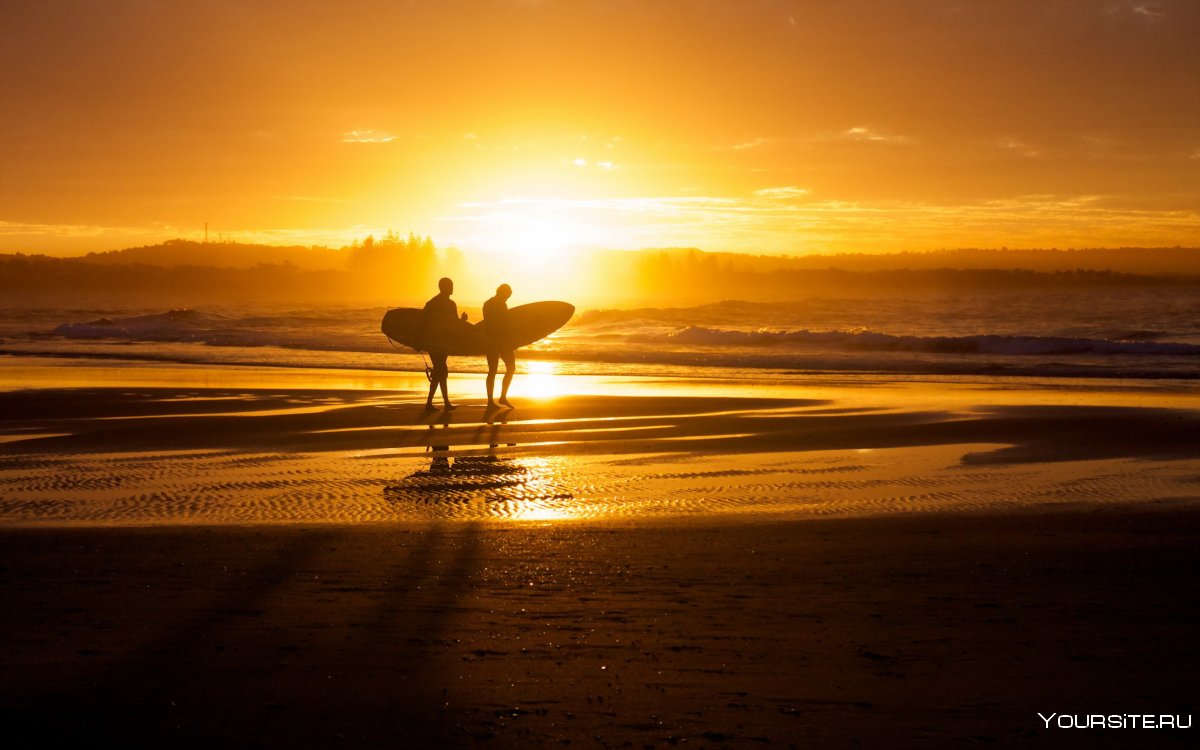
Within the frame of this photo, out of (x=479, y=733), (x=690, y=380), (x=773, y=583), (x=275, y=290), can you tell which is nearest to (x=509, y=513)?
(x=773, y=583)

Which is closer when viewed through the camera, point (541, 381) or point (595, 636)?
point (595, 636)

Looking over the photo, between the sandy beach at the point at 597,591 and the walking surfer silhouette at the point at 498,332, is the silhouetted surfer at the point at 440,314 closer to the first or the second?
the walking surfer silhouette at the point at 498,332

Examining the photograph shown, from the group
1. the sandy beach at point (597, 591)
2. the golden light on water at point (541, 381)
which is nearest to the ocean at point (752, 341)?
the golden light on water at point (541, 381)

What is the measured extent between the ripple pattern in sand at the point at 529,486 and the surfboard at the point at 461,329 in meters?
5.49

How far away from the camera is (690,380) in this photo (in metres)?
24.1

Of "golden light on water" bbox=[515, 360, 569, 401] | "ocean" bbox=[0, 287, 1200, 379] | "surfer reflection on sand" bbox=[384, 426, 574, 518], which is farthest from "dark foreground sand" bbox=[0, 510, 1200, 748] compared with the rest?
"ocean" bbox=[0, 287, 1200, 379]

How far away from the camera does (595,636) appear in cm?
494

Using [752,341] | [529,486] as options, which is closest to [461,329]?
[529,486]

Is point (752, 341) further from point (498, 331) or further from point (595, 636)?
point (595, 636)

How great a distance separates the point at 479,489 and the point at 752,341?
104 ft

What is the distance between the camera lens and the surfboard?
17.1m

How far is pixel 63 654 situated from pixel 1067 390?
2006cm

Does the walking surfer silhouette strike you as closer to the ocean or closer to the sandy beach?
the sandy beach

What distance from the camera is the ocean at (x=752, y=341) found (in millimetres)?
28922
